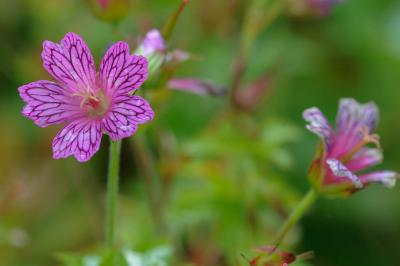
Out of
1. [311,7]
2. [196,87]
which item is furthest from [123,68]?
[311,7]

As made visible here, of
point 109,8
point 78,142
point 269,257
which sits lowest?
point 269,257

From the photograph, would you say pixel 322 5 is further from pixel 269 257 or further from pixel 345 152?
pixel 269 257

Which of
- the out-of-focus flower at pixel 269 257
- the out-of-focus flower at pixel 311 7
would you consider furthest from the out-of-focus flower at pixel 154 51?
the out-of-focus flower at pixel 311 7

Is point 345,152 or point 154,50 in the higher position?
point 154,50

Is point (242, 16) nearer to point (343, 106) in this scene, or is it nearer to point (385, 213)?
point (385, 213)

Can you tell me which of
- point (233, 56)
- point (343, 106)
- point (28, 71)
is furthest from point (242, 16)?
point (343, 106)
